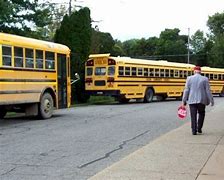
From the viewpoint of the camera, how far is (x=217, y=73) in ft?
150

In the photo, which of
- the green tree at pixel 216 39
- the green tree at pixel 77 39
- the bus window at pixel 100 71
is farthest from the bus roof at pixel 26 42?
the green tree at pixel 216 39

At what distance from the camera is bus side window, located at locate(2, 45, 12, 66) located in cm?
1614

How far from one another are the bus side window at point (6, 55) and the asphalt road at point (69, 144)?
2065 mm

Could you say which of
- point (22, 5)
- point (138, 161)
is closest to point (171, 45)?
point (22, 5)

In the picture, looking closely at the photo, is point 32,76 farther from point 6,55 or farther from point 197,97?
point 197,97

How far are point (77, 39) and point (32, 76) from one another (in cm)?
1484

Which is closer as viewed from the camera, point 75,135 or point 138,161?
point 138,161

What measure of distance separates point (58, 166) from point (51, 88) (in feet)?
34.7

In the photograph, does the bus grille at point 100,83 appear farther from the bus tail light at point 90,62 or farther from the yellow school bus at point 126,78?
the bus tail light at point 90,62

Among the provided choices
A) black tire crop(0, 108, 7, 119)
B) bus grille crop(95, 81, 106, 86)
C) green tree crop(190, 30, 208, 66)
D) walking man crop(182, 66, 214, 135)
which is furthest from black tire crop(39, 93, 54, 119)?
green tree crop(190, 30, 208, 66)

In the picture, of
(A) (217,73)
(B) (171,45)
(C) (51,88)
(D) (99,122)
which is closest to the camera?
(D) (99,122)

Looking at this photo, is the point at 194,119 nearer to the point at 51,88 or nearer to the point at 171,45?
the point at 51,88

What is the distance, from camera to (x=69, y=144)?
11.8 m

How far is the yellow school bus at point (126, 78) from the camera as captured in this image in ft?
100
